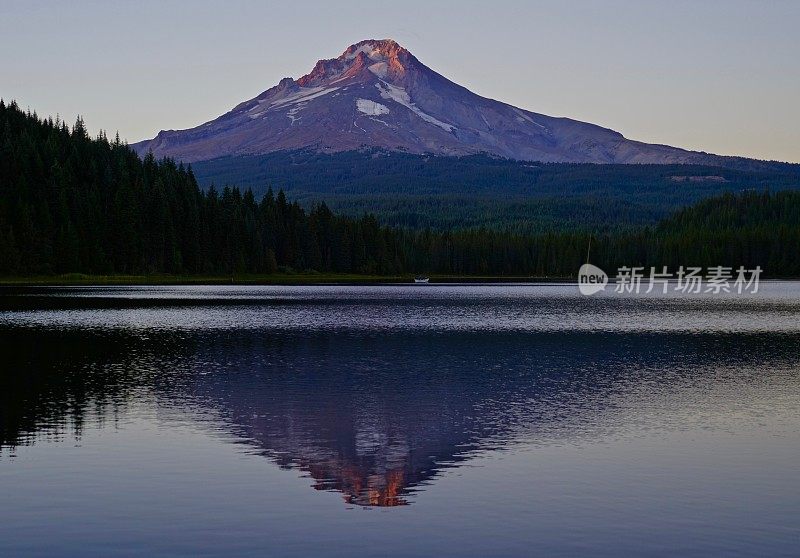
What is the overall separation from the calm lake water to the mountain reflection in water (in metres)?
0.16

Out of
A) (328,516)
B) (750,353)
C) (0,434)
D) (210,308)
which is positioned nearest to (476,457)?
(328,516)

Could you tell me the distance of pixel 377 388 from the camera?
43062 millimetres

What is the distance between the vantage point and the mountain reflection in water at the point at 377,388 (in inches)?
1171

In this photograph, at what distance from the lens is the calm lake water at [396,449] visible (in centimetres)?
2041

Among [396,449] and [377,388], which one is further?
[377,388]

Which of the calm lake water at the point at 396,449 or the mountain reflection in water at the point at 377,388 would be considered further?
the mountain reflection in water at the point at 377,388

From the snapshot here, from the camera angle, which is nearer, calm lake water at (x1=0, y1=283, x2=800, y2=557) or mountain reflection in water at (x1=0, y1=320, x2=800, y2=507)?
calm lake water at (x1=0, y1=283, x2=800, y2=557)

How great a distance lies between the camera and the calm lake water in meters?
20.4

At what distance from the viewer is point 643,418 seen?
35.3m

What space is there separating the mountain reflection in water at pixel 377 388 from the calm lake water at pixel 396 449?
0.53 feet

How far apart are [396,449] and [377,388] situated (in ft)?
45.6

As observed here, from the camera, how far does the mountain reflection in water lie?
97.6ft

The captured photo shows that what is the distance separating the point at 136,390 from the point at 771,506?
26747 mm

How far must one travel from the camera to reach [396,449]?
2920 cm
